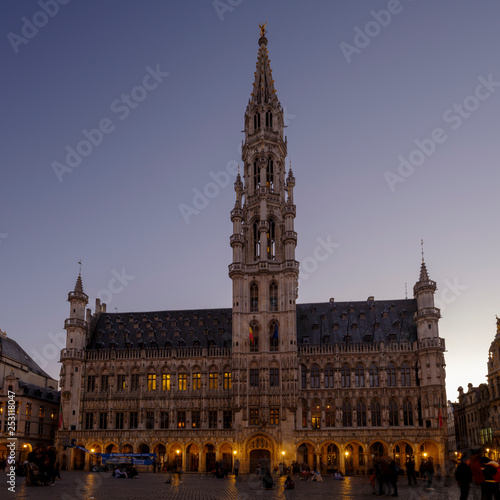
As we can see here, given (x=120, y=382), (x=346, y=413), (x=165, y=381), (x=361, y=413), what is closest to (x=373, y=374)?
(x=361, y=413)

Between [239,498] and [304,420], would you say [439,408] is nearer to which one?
[304,420]

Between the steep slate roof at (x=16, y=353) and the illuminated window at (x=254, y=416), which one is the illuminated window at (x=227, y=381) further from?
the steep slate roof at (x=16, y=353)

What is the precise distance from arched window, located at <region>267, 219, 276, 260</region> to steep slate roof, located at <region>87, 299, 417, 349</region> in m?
8.80

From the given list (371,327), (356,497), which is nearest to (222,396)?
(371,327)

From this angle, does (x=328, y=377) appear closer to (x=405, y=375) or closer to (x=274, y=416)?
(x=274, y=416)

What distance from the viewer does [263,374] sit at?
79125mm

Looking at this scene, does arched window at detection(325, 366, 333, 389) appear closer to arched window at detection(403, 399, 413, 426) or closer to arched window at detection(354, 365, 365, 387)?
arched window at detection(354, 365, 365, 387)

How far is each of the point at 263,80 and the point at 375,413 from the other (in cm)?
5696

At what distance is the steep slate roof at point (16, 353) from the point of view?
295 ft

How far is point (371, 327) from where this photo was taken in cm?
8369

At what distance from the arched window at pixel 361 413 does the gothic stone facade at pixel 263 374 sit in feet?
0.43

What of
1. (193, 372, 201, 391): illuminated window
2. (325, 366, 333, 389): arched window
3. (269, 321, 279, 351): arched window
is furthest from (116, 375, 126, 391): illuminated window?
(325, 366, 333, 389): arched window

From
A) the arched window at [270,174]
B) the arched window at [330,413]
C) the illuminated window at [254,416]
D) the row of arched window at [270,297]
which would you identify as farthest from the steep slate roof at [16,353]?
the arched window at [330,413]

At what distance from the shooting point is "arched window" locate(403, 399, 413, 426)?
77062mm
